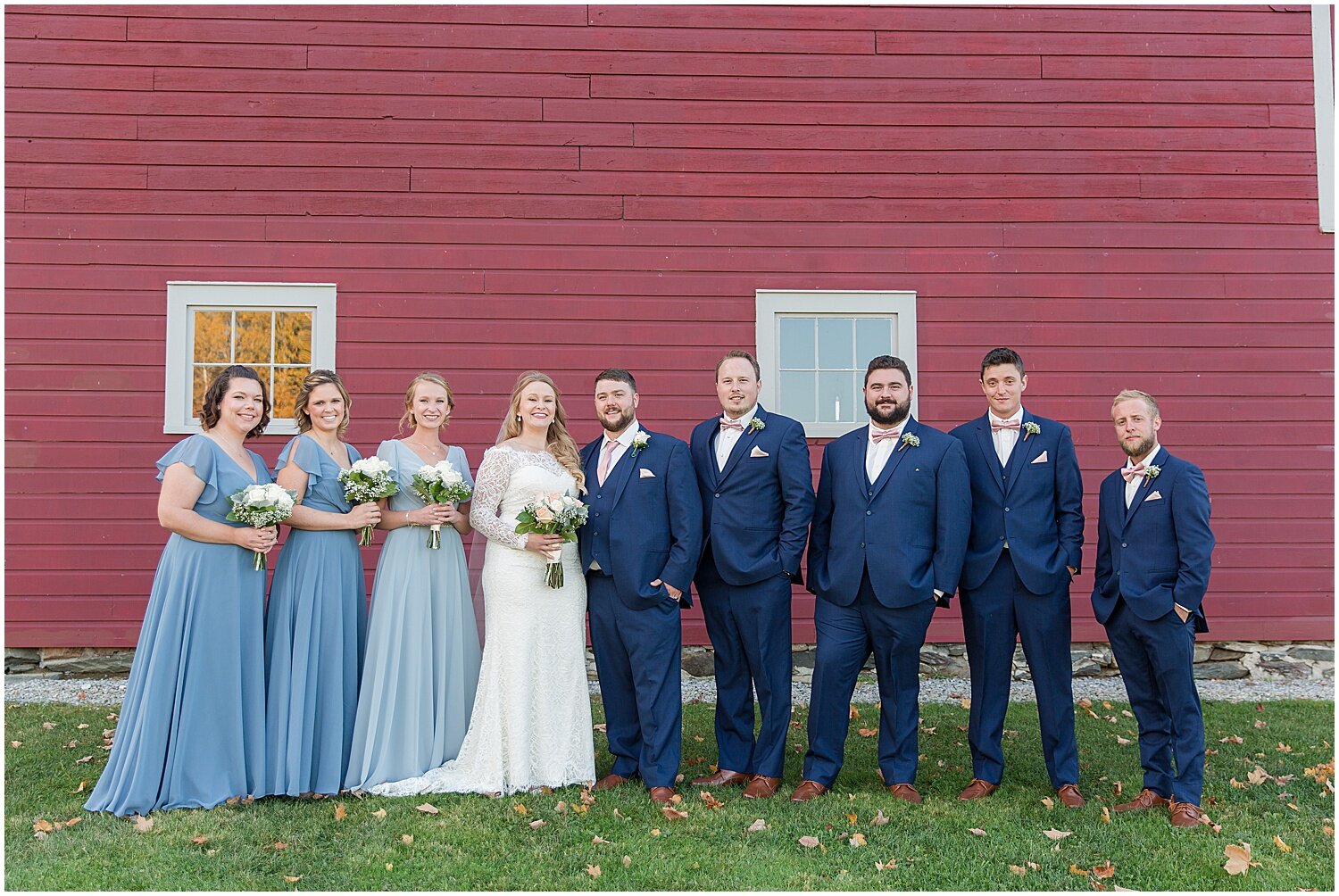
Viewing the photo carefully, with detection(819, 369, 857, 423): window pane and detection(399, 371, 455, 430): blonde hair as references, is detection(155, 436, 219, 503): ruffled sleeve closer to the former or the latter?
detection(399, 371, 455, 430): blonde hair

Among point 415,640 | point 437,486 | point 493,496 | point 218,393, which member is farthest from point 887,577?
point 218,393

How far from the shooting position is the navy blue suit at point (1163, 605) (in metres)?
4.21

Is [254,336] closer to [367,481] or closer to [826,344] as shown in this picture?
[367,481]

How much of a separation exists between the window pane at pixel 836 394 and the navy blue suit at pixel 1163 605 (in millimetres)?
3072

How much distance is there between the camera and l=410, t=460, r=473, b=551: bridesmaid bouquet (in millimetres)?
4727

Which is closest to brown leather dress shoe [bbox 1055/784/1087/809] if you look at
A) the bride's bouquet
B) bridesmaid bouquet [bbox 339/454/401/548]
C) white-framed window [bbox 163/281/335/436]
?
the bride's bouquet

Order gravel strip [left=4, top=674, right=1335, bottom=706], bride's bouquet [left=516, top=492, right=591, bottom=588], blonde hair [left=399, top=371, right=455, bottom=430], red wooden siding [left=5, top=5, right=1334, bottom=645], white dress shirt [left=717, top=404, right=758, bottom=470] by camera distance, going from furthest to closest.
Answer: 1. red wooden siding [left=5, top=5, right=1334, bottom=645]
2. gravel strip [left=4, top=674, right=1335, bottom=706]
3. blonde hair [left=399, top=371, right=455, bottom=430]
4. white dress shirt [left=717, top=404, right=758, bottom=470]
5. bride's bouquet [left=516, top=492, right=591, bottom=588]

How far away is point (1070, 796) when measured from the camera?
4.55 meters

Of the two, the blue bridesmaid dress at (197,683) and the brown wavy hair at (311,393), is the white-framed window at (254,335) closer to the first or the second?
Answer: the brown wavy hair at (311,393)

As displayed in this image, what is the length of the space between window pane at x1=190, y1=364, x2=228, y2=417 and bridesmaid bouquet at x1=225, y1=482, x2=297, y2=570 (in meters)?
3.10

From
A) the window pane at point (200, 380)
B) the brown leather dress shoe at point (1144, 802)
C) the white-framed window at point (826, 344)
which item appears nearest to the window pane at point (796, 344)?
the white-framed window at point (826, 344)

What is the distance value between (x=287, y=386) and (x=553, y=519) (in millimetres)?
3682

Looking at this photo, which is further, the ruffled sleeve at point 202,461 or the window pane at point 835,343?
the window pane at point 835,343

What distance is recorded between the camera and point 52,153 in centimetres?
720
